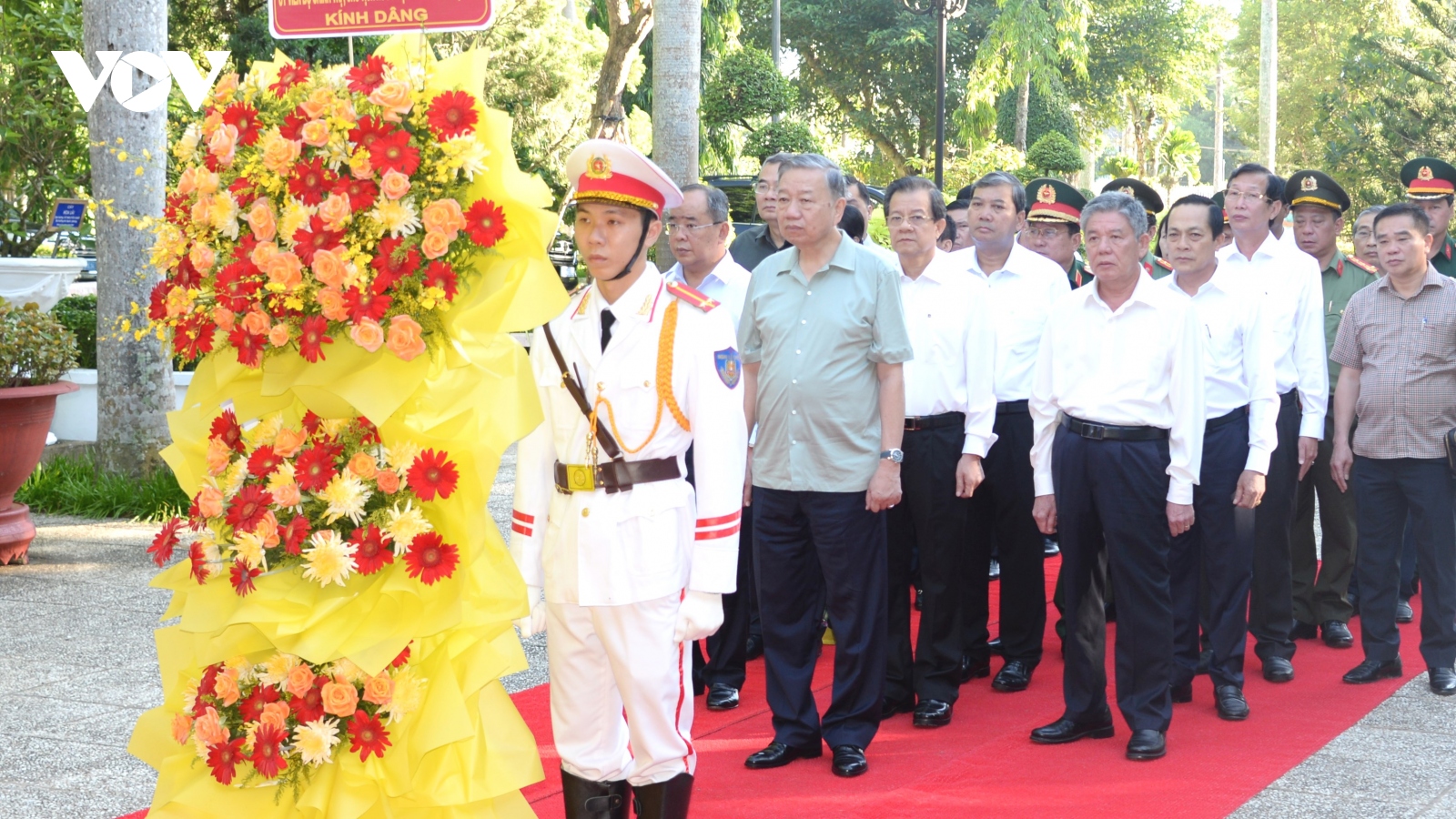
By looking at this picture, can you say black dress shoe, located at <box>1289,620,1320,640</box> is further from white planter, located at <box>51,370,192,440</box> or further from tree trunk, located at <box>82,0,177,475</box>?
white planter, located at <box>51,370,192,440</box>

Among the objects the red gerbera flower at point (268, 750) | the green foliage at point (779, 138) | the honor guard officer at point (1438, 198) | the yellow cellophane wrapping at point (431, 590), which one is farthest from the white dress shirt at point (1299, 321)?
A: the green foliage at point (779, 138)

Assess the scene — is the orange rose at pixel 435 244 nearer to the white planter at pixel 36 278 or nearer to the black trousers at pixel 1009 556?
the black trousers at pixel 1009 556

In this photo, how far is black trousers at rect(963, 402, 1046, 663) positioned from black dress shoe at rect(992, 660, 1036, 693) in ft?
0.16

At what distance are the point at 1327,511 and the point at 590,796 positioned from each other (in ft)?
15.2

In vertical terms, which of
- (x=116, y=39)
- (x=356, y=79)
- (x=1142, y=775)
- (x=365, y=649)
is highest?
(x=116, y=39)

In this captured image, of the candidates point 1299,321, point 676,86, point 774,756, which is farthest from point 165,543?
point 676,86

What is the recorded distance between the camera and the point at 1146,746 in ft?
16.7

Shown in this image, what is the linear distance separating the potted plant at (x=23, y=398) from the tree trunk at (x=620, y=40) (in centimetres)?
1048

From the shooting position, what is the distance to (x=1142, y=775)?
492cm

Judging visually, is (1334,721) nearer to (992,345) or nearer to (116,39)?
(992,345)

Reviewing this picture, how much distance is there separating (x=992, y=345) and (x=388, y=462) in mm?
3006

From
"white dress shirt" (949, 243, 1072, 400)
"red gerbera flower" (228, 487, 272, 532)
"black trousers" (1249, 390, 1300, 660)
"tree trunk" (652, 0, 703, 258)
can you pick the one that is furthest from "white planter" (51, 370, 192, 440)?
"red gerbera flower" (228, 487, 272, 532)

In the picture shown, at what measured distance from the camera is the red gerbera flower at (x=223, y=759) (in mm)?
3301

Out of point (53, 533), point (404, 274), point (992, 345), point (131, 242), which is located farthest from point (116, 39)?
point (404, 274)
